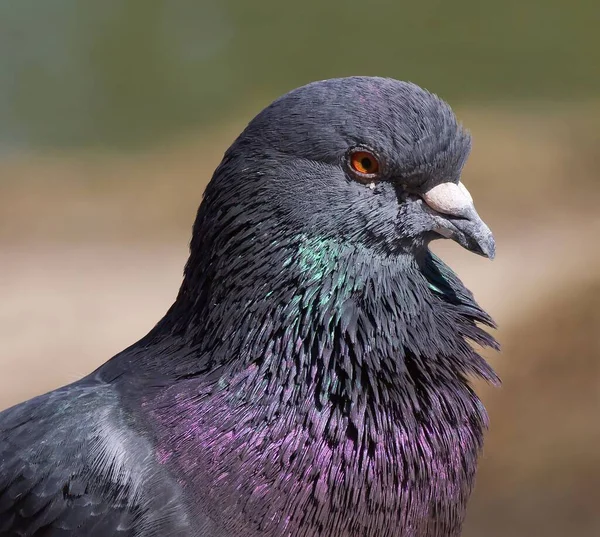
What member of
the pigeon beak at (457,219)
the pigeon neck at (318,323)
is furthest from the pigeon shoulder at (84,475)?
the pigeon beak at (457,219)

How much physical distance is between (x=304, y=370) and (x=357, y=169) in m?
0.72

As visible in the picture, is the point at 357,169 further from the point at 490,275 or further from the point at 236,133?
the point at 236,133

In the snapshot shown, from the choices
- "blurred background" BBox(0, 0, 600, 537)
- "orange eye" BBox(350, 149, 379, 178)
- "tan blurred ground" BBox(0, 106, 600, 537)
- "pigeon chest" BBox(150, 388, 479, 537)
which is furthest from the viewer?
"blurred background" BBox(0, 0, 600, 537)

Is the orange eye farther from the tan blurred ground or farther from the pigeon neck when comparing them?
the tan blurred ground

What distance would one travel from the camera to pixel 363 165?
311 centimetres

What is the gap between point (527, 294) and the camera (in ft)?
27.7

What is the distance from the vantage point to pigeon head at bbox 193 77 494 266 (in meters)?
3.06

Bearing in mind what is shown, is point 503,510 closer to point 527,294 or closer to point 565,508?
point 565,508

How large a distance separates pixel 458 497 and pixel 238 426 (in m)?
0.89

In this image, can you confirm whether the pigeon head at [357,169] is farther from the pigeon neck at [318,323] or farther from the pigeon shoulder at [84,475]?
the pigeon shoulder at [84,475]

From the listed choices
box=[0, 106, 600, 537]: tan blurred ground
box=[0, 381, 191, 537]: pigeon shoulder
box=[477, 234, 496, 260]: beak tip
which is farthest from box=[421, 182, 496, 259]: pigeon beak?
box=[0, 106, 600, 537]: tan blurred ground

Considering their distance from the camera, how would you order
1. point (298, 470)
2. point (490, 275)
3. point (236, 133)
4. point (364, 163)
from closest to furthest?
1. point (298, 470)
2. point (364, 163)
3. point (490, 275)
4. point (236, 133)

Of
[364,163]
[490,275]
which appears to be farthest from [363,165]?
[490,275]

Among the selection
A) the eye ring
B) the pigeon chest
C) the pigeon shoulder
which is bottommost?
the pigeon chest
